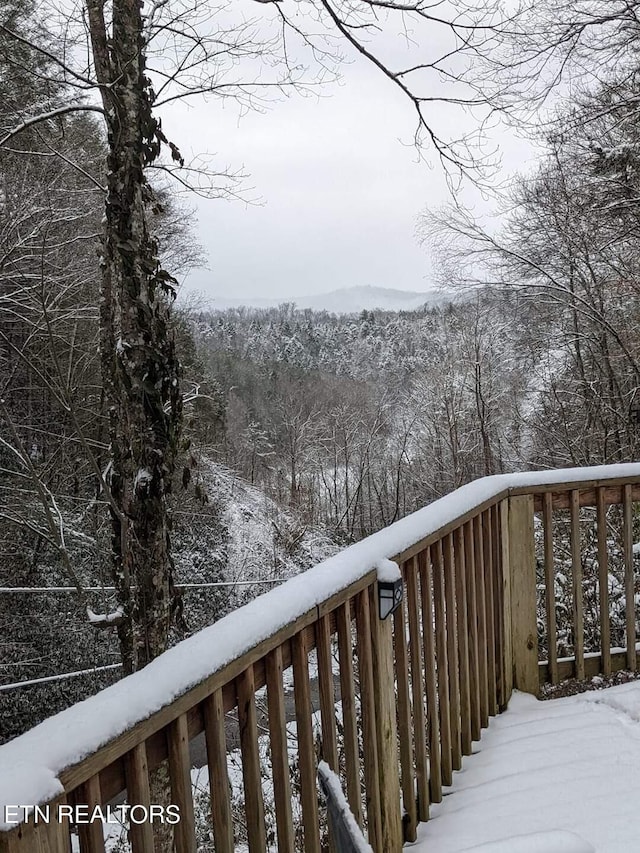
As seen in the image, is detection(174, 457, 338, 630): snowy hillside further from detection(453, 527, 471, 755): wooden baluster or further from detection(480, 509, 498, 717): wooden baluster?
detection(453, 527, 471, 755): wooden baluster

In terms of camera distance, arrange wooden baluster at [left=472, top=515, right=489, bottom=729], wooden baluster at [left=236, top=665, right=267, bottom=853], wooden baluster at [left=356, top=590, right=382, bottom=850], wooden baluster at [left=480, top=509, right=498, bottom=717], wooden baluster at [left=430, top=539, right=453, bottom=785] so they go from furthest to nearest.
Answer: wooden baluster at [left=480, top=509, right=498, bottom=717]
wooden baluster at [left=472, top=515, right=489, bottom=729]
wooden baluster at [left=430, top=539, right=453, bottom=785]
wooden baluster at [left=356, top=590, right=382, bottom=850]
wooden baluster at [left=236, top=665, right=267, bottom=853]

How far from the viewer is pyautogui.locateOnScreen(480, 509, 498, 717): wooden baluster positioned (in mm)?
2535

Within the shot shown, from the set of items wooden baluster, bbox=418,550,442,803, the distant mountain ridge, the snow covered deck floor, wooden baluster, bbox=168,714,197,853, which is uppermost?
the distant mountain ridge

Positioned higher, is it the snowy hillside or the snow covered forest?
the snow covered forest

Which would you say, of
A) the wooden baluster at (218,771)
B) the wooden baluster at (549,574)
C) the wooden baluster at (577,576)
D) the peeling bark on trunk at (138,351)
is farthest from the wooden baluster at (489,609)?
the peeling bark on trunk at (138,351)

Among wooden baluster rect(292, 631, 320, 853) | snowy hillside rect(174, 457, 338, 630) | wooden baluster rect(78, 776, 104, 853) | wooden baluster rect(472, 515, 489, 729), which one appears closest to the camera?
wooden baluster rect(78, 776, 104, 853)

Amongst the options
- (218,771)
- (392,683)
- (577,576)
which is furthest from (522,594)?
(218,771)

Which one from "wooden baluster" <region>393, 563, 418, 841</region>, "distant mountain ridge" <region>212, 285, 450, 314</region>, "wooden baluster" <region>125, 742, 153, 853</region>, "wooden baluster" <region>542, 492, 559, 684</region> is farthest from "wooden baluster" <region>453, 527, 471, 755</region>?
Result: "distant mountain ridge" <region>212, 285, 450, 314</region>

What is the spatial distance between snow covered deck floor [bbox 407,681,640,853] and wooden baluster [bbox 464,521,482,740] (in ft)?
0.34

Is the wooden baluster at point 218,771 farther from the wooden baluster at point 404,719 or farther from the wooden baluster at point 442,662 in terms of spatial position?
the wooden baluster at point 442,662

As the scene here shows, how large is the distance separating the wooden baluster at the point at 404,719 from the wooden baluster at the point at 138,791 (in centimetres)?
101

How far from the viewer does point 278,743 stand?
4.14 ft

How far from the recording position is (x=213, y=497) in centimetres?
1373

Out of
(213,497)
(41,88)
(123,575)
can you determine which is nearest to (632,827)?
(123,575)
